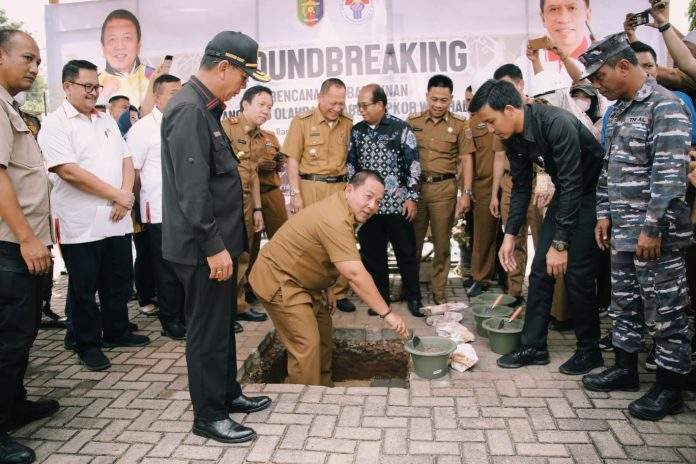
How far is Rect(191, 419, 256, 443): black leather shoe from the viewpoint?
115 inches

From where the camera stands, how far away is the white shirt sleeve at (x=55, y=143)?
3.91 metres

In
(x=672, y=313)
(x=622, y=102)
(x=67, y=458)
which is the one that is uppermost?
(x=622, y=102)

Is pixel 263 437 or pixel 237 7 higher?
pixel 237 7

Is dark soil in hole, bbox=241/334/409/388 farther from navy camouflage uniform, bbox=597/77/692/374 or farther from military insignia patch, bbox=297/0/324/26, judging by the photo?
military insignia patch, bbox=297/0/324/26

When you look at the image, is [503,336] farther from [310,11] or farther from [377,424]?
[310,11]

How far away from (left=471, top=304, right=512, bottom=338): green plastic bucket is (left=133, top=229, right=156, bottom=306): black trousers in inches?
124

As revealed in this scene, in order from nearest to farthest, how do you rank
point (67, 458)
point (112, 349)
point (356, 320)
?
point (67, 458)
point (112, 349)
point (356, 320)

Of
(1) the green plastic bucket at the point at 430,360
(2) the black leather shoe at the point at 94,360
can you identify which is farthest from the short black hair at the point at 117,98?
(1) the green plastic bucket at the point at 430,360

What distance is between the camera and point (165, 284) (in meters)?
4.64

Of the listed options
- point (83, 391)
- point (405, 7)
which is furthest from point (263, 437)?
point (405, 7)

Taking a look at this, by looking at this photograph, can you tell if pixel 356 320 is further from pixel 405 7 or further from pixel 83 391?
pixel 405 7

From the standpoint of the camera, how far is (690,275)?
4.00 m

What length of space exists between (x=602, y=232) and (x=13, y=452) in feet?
11.6

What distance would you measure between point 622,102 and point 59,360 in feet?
14.1
